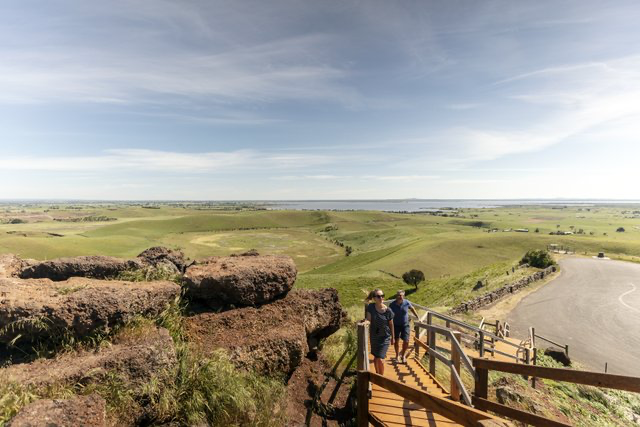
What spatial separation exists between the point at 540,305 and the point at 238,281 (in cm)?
3150

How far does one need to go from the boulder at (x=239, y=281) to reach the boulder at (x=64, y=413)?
15.1 ft

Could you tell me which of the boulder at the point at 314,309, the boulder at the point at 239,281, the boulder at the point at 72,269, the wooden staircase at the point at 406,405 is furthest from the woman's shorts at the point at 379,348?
the boulder at the point at 72,269

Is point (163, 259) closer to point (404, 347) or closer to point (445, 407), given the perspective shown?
point (404, 347)

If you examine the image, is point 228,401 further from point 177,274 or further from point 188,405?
point 177,274

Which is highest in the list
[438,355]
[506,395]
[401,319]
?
[401,319]

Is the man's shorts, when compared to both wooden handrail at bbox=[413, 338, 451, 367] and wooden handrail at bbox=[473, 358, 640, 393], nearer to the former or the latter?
wooden handrail at bbox=[413, 338, 451, 367]

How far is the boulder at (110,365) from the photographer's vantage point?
591 centimetres

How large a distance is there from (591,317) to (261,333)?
103 feet

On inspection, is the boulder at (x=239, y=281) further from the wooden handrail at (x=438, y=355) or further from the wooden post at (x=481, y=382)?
the wooden post at (x=481, y=382)

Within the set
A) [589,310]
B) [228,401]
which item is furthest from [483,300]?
[228,401]

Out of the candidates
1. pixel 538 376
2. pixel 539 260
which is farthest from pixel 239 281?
pixel 539 260

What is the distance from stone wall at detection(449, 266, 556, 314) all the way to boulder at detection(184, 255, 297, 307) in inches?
840

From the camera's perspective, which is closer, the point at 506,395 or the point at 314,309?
the point at 506,395

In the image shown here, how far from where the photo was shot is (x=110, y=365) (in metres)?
6.37
